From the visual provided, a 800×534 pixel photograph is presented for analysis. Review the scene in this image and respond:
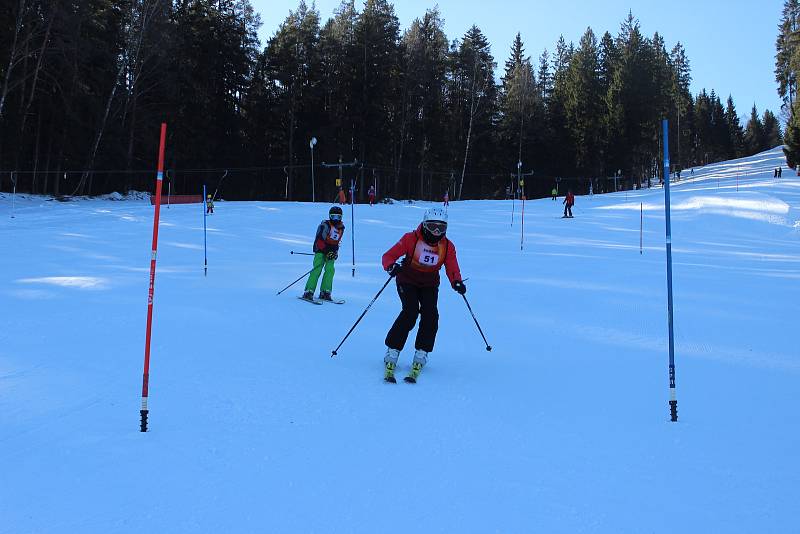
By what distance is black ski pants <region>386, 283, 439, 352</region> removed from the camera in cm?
609

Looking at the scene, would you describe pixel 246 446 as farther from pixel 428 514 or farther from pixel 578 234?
pixel 578 234

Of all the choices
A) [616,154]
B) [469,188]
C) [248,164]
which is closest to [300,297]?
[248,164]

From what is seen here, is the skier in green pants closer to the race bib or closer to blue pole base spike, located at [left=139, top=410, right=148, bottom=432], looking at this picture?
the race bib

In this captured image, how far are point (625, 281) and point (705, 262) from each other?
5.12 m

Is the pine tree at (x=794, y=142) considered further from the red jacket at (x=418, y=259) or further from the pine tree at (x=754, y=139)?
the pine tree at (x=754, y=139)

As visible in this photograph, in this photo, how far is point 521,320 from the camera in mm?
9266

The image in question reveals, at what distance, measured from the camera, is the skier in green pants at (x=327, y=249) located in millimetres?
10094

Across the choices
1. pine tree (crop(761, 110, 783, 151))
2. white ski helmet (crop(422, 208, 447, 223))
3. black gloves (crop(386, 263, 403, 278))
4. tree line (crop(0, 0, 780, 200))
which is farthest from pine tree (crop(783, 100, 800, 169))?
pine tree (crop(761, 110, 783, 151))

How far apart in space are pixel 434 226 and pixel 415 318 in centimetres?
92

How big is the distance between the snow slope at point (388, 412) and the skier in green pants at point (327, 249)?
0.61 m

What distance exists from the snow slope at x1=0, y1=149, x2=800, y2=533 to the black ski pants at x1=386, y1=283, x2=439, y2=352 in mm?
408

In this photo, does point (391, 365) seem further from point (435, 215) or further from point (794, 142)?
point (794, 142)

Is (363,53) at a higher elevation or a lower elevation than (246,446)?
higher

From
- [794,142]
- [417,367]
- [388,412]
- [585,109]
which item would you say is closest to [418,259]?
[417,367]
